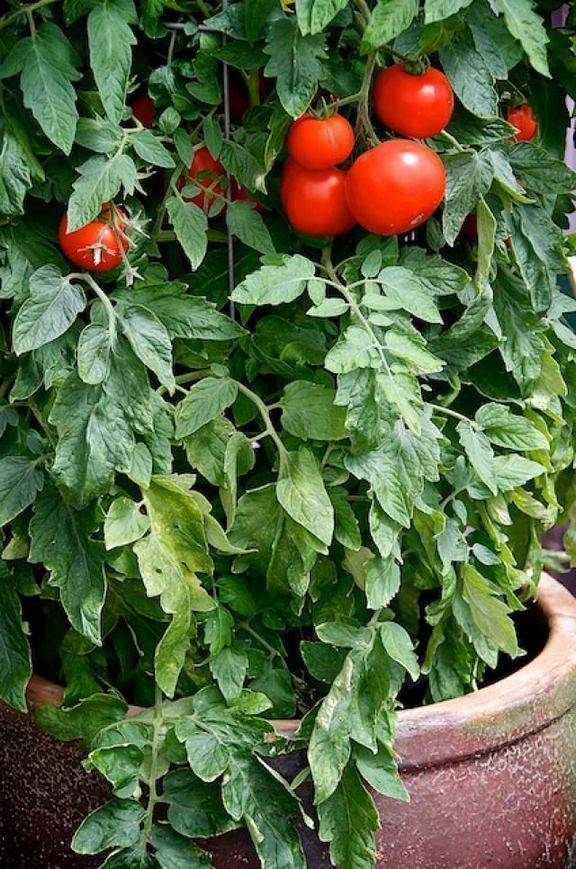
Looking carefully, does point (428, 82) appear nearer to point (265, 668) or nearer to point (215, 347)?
point (215, 347)

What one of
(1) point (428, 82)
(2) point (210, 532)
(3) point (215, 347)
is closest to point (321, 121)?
(1) point (428, 82)

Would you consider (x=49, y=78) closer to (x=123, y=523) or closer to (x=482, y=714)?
(x=123, y=523)

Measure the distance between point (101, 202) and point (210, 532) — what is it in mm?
255

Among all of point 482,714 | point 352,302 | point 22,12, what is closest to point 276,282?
point 352,302

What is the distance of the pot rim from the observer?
898 mm

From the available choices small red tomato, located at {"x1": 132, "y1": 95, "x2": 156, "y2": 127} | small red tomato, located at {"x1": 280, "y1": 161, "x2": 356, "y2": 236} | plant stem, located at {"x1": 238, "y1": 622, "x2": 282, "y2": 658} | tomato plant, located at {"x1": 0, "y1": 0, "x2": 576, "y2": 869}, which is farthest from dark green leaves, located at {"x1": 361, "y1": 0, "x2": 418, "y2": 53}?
plant stem, located at {"x1": 238, "y1": 622, "x2": 282, "y2": 658}

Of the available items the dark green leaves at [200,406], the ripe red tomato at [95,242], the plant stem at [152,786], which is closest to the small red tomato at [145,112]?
the ripe red tomato at [95,242]

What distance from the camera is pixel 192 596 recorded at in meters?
0.86

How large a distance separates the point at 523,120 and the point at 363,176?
22 cm

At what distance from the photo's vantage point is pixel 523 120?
0.98 m

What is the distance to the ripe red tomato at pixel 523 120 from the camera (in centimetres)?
97

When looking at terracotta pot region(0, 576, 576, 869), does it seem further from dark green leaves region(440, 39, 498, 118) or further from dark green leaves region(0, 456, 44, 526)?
dark green leaves region(440, 39, 498, 118)

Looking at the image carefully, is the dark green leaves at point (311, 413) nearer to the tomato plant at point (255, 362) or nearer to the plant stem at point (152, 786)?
the tomato plant at point (255, 362)

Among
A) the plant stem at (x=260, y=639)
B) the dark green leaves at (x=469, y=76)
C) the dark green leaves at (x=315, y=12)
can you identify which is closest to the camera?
the dark green leaves at (x=315, y=12)
